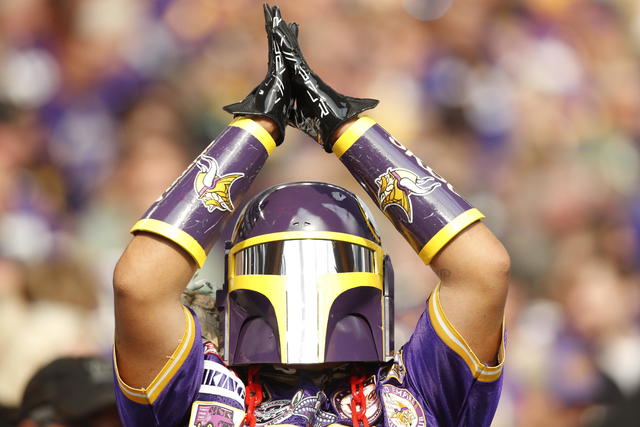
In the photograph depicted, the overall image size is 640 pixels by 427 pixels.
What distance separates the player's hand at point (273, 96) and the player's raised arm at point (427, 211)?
3 cm

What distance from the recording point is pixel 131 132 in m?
4.47

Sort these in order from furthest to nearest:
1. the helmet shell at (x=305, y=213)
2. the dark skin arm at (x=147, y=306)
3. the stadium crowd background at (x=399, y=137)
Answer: the stadium crowd background at (x=399, y=137) → the helmet shell at (x=305, y=213) → the dark skin arm at (x=147, y=306)

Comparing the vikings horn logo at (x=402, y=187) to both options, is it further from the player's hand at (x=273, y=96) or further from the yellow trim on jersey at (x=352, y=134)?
the player's hand at (x=273, y=96)

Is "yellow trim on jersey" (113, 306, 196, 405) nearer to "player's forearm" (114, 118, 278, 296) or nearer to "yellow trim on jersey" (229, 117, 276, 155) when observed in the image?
"player's forearm" (114, 118, 278, 296)

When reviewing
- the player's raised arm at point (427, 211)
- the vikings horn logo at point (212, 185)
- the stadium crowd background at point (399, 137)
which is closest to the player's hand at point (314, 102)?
the player's raised arm at point (427, 211)

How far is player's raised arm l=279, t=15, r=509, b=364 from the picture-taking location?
214 cm

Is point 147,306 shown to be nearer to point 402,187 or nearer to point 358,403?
point 358,403

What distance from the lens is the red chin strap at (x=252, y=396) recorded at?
2.14 m

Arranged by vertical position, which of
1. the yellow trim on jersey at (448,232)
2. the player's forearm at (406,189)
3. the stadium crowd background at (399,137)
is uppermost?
the stadium crowd background at (399,137)

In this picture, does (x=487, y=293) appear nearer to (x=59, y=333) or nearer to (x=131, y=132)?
(x=59, y=333)

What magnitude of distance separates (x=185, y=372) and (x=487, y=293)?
2.38ft

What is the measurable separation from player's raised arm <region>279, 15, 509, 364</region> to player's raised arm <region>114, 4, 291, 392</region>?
203 mm

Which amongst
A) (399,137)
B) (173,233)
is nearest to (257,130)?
(173,233)

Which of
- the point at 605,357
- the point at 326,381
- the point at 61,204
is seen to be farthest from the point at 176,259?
the point at 605,357
